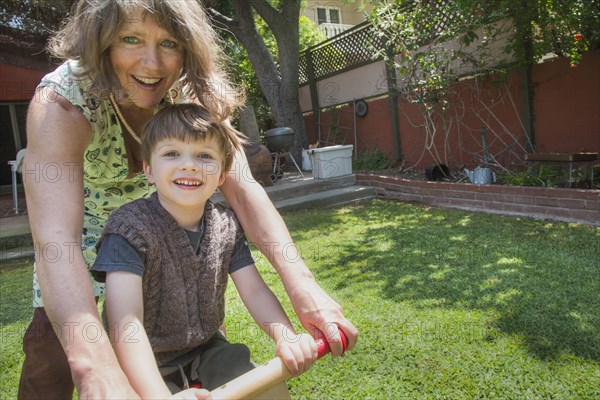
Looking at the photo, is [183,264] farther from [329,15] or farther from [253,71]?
[329,15]

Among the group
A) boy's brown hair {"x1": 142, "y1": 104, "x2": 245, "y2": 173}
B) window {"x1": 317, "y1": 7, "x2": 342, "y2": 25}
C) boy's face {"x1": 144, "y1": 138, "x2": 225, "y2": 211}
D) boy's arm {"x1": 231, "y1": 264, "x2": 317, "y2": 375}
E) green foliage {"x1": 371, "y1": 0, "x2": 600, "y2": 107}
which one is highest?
window {"x1": 317, "y1": 7, "x2": 342, "y2": 25}

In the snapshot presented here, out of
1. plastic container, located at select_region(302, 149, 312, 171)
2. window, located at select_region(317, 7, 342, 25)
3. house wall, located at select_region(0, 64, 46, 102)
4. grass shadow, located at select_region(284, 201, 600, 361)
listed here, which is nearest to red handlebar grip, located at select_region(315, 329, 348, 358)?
grass shadow, located at select_region(284, 201, 600, 361)

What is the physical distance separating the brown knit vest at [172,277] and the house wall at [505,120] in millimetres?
6060

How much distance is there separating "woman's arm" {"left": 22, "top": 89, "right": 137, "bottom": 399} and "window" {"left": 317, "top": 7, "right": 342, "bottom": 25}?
55.9ft

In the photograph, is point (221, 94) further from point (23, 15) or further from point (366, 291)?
point (23, 15)

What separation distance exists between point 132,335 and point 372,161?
8447 mm

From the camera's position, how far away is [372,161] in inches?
370

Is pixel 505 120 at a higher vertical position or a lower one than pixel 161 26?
lower

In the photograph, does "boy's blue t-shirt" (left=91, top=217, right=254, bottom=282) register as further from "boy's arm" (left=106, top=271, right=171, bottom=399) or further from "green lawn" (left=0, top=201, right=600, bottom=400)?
"green lawn" (left=0, top=201, right=600, bottom=400)

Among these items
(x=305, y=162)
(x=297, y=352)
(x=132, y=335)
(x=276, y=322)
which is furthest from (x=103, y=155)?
(x=305, y=162)

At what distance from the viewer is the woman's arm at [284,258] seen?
1294mm

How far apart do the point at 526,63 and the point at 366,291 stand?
4506 millimetres

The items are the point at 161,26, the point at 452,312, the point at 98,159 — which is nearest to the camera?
the point at 161,26

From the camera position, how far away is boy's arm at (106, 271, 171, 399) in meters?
1.15
